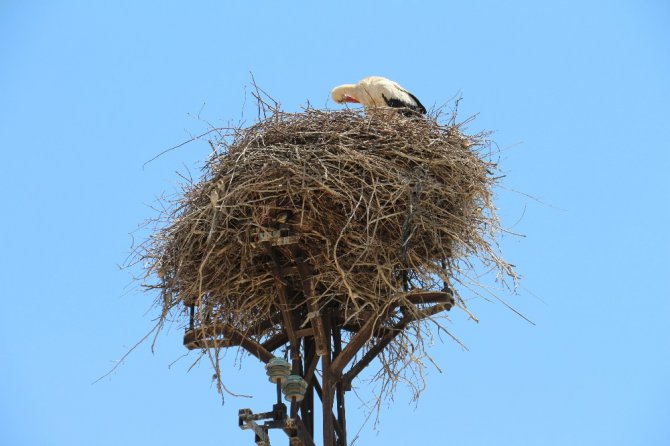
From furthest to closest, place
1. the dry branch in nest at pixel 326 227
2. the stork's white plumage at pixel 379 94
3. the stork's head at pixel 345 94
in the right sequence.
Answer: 1. the stork's head at pixel 345 94
2. the stork's white plumage at pixel 379 94
3. the dry branch in nest at pixel 326 227

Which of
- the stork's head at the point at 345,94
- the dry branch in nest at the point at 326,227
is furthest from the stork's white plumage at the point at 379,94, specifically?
the dry branch in nest at the point at 326,227

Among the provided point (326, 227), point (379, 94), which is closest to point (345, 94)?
point (379, 94)

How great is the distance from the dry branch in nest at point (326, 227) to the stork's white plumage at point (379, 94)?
6.84 ft

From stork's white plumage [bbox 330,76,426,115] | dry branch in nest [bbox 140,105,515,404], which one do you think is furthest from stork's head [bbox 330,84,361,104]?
dry branch in nest [bbox 140,105,515,404]

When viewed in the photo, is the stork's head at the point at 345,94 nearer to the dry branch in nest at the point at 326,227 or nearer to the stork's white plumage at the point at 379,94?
the stork's white plumage at the point at 379,94

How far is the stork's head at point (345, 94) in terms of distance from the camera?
12188 mm

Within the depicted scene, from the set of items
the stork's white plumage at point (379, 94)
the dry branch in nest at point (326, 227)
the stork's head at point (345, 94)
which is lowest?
the dry branch in nest at point (326, 227)

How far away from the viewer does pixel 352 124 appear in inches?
363

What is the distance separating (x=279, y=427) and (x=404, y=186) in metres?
1.95

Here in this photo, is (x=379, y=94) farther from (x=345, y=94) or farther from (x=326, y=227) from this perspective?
(x=326, y=227)

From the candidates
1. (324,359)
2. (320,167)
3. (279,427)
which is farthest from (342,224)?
(279,427)

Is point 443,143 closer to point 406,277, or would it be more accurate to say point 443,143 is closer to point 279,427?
point 406,277

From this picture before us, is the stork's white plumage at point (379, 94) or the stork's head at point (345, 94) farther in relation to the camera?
the stork's head at point (345, 94)

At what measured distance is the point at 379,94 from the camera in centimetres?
1162
